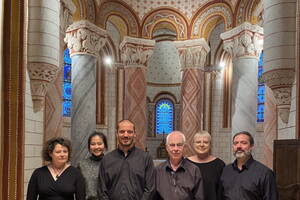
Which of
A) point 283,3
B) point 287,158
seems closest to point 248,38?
point 283,3

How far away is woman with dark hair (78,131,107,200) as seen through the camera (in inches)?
151

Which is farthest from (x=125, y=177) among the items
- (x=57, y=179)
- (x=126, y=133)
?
(x=57, y=179)

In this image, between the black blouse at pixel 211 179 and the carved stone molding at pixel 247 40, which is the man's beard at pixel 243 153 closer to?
the black blouse at pixel 211 179

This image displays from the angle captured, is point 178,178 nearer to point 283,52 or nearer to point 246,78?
point 283,52

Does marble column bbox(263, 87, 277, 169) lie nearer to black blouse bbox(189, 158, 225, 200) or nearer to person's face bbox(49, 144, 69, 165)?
black blouse bbox(189, 158, 225, 200)

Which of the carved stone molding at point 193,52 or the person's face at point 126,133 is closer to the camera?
the person's face at point 126,133

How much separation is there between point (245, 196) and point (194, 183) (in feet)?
1.72

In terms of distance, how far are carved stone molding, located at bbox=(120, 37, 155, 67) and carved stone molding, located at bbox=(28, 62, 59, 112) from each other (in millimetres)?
5620

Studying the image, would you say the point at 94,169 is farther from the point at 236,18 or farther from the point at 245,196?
the point at 236,18

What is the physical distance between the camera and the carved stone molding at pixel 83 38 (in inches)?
362

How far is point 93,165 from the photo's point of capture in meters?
3.90

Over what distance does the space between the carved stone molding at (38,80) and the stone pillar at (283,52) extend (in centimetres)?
373

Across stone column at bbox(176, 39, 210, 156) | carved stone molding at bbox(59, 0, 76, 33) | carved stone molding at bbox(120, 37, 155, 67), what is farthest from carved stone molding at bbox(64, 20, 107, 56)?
stone column at bbox(176, 39, 210, 156)

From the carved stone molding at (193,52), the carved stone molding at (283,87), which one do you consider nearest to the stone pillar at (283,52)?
the carved stone molding at (283,87)
